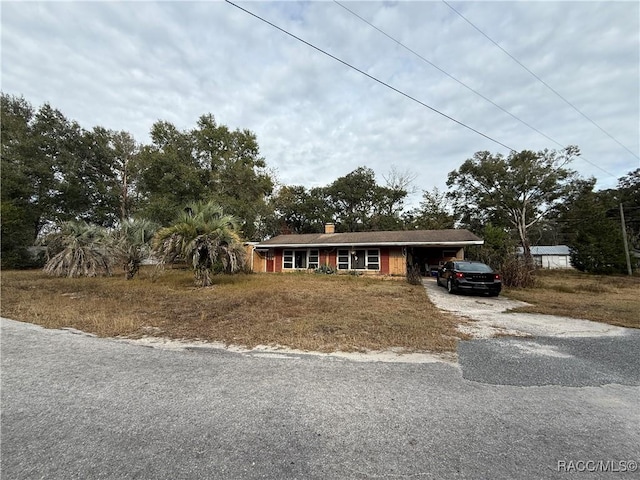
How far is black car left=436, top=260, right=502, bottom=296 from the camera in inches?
439

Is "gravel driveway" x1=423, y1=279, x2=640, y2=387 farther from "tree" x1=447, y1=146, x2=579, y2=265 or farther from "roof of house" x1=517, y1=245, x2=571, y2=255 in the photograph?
"roof of house" x1=517, y1=245, x2=571, y2=255

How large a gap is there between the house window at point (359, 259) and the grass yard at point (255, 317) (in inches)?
360

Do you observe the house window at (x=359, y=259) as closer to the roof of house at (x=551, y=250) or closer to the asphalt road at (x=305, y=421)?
the asphalt road at (x=305, y=421)

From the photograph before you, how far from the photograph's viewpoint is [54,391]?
126 inches

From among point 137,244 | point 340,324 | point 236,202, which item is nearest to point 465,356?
point 340,324

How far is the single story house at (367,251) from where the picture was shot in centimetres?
1888

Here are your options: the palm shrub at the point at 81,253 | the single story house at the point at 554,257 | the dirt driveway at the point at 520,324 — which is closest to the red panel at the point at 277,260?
the palm shrub at the point at 81,253

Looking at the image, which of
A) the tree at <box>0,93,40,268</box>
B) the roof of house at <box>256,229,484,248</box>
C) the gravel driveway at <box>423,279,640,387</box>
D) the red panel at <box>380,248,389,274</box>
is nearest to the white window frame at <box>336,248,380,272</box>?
the red panel at <box>380,248,389,274</box>

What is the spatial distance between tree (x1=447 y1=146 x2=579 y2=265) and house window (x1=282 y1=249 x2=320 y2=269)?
2120cm

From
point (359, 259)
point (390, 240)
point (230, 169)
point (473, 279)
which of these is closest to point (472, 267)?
point (473, 279)

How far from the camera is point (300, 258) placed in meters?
21.8

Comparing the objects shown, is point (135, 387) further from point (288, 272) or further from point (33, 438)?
point (288, 272)

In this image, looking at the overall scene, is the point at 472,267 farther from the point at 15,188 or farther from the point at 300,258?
the point at 15,188

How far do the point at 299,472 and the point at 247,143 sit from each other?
1212 inches
